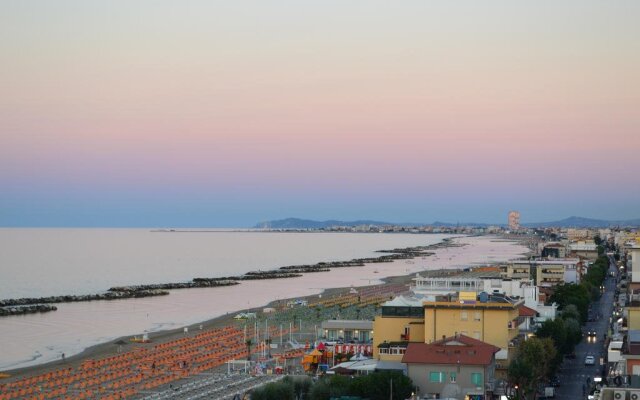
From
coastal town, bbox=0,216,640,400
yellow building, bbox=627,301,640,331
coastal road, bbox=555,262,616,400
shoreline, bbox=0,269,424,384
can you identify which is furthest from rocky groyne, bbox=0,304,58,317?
yellow building, bbox=627,301,640,331

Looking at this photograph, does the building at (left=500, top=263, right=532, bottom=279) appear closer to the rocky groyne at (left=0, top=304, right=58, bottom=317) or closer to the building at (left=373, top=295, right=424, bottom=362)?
the rocky groyne at (left=0, top=304, right=58, bottom=317)

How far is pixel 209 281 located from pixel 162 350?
218 feet

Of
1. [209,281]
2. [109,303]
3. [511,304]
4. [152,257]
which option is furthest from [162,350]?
[152,257]

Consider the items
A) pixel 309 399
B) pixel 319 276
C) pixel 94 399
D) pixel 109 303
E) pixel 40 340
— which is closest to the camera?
pixel 309 399

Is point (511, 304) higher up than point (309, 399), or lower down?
higher up

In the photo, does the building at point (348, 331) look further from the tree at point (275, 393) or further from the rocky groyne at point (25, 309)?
the rocky groyne at point (25, 309)

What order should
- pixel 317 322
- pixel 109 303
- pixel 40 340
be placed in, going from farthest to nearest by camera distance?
1. pixel 109 303
2. pixel 317 322
3. pixel 40 340

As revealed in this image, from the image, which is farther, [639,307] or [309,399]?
[639,307]

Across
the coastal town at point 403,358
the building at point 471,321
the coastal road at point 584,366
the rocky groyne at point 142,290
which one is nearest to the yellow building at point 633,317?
the coastal town at point 403,358

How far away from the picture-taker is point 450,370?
33.1m

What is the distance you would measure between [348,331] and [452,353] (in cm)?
1966

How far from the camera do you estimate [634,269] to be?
63.3m

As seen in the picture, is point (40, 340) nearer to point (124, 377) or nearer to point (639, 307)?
point (124, 377)

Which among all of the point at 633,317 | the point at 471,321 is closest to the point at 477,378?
the point at 471,321
